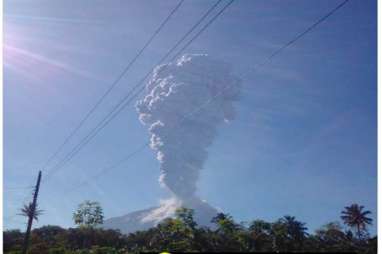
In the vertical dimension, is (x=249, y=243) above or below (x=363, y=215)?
below

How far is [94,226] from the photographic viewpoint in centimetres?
8731

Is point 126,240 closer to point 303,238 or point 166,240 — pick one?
Answer: point 166,240

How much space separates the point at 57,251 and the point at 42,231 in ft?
105

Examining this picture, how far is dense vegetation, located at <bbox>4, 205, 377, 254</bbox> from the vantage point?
216 feet

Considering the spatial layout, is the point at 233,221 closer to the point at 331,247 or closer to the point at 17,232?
the point at 331,247

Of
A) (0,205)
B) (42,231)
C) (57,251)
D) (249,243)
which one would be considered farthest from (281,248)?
(0,205)

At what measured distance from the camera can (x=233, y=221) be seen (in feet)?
248

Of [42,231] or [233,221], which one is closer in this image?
[233,221]

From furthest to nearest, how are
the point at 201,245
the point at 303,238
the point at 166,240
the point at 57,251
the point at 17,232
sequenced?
the point at 303,238 → the point at 17,232 → the point at 166,240 → the point at 201,245 → the point at 57,251

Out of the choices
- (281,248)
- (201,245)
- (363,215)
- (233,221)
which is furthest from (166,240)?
(363,215)

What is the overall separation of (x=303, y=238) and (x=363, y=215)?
16546 mm

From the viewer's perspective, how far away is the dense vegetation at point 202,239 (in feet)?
216

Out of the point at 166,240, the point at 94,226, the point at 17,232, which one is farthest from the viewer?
the point at 94,226

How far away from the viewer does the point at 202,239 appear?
218ft
